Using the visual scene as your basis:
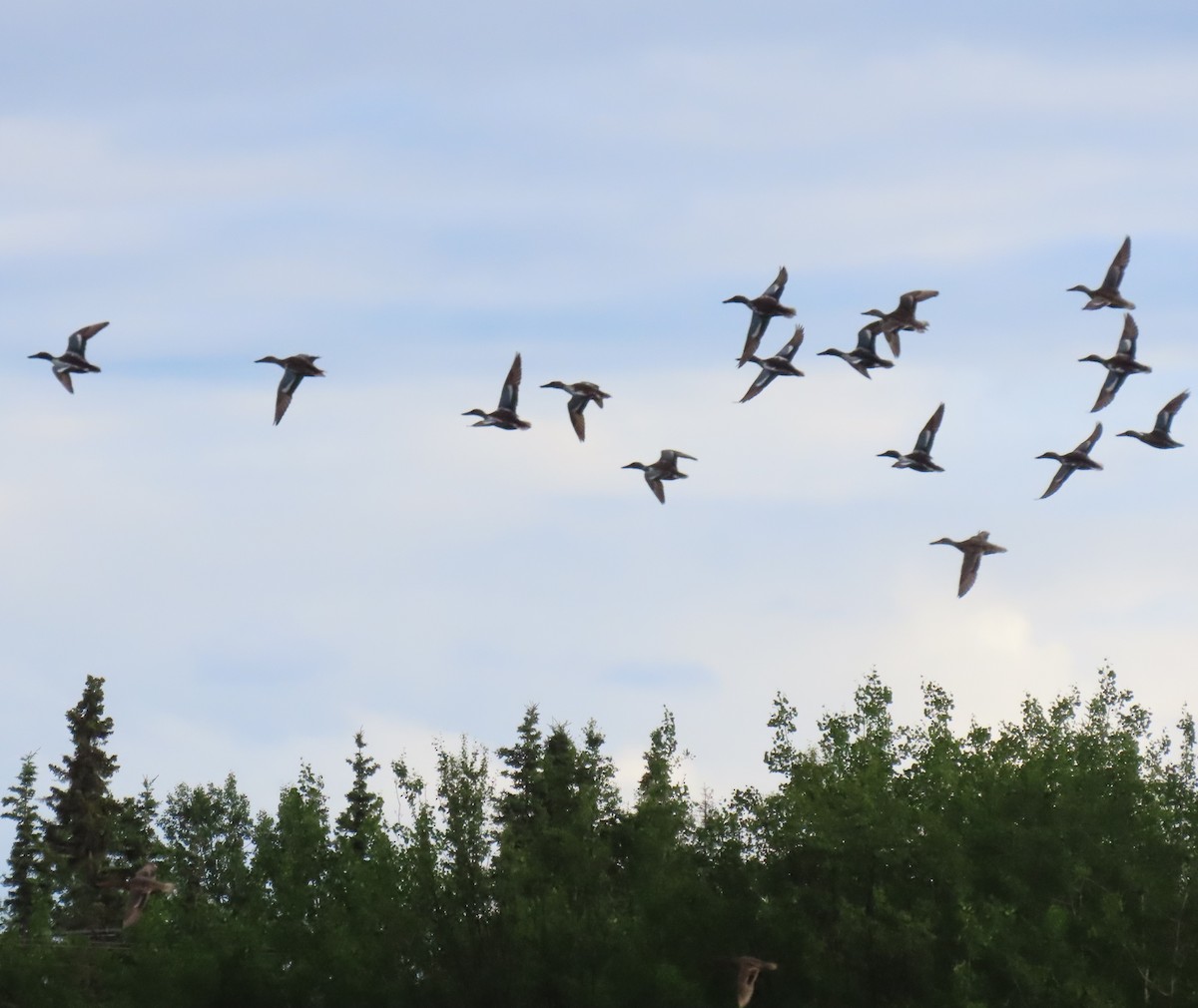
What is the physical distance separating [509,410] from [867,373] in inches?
304

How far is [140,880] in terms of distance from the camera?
45.1 metres

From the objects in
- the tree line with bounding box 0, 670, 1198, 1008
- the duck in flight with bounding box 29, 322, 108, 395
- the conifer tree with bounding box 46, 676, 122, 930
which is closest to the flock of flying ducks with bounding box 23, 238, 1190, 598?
the duck in flight with bounding box 29, 322, 108, 395

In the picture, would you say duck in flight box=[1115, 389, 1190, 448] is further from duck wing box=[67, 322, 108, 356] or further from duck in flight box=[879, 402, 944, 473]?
duck wing box=[67, 322, 108, 356]

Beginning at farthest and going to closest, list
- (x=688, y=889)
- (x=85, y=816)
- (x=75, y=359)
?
(x=85, y=816)
(x=688, y=889)
(x=75, y=359)

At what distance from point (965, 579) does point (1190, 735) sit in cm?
5888

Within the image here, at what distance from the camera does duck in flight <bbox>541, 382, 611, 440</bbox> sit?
5043 centimetres

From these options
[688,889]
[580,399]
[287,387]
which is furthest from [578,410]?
[688,889]

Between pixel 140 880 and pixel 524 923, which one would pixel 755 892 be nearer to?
pixel 524 923

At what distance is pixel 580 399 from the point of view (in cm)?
5153

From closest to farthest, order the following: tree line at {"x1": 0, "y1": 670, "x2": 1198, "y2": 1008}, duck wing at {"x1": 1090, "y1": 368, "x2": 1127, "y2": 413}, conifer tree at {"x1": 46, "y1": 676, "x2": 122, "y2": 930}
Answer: duck wing at {"x1": 1090, "y1": 368, "x2": 1127, "y2": 413} < tree line at {"x1": 0, "y1": 670, "x2": 1198, "y2": 1008} < conifer tree at {"x1": 46, "y1": 676, "x2": 122, "y2": 930}

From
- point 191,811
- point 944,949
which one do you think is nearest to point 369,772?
point 191,811

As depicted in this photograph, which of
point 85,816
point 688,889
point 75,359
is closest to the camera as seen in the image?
point 75,359

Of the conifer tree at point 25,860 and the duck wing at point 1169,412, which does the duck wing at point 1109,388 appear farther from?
the conifer tree at point 25,860

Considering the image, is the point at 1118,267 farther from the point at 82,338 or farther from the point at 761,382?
the point at 82,338
